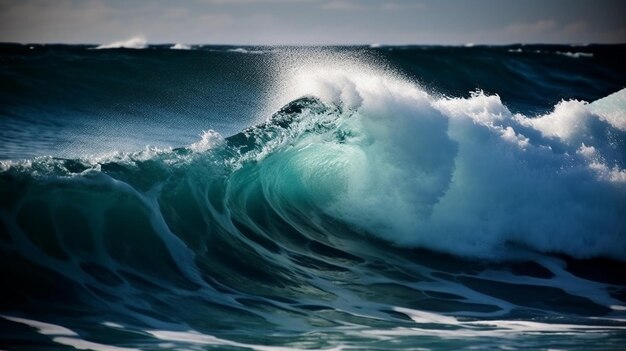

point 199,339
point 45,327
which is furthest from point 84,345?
point 199,339

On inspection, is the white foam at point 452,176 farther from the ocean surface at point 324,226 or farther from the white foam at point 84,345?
the white foam at point 84,345

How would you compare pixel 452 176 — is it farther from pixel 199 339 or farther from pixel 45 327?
pixel 45 327

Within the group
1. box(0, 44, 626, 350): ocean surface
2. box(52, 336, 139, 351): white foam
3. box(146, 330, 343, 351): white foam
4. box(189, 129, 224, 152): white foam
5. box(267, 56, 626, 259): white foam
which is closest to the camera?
box(52, 336, 139, 351): white foam

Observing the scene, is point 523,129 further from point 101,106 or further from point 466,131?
point 101,106

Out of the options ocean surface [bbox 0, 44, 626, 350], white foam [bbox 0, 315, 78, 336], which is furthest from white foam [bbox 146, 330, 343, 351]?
white foam [bbox 0, 315, 78, 336]

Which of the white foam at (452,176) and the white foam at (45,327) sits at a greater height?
the white foam at (452,176)

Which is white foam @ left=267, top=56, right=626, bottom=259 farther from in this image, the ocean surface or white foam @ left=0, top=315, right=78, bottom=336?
white foam @ left=0, top=315, right=78, bottom=336

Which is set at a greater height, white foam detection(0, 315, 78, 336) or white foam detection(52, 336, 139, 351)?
white foam detection(0, 315, 78, 336)

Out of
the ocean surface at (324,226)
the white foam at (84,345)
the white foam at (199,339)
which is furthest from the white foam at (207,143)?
the white foam at (84,345)

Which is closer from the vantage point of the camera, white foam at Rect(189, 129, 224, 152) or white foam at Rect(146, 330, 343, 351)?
white foam at Rect(146, 330, 343, 351)
